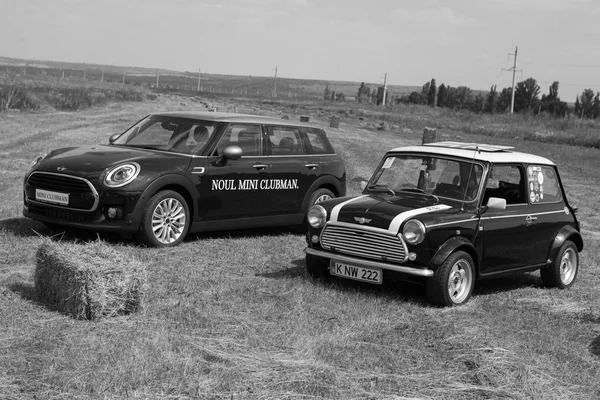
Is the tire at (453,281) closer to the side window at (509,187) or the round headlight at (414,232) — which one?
the round headlight at (414,232)

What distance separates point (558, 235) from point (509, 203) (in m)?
0.85

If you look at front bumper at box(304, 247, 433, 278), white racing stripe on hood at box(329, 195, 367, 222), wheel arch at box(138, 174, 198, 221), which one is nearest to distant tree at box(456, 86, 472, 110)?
wheel arch at box(138, 174, 198, 221)

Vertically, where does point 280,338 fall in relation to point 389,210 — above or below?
below

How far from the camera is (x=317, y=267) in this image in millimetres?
9492

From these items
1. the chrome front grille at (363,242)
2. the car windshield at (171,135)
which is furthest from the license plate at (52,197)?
→ the chrome front grille at (363,242)

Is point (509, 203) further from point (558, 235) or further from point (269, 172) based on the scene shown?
point (269, 172)

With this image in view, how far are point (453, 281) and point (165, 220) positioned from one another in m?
3.81

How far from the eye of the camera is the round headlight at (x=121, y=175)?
1051 cm

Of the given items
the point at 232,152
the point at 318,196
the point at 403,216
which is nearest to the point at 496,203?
the point at 403,216

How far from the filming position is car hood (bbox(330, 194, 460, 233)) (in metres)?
8.82

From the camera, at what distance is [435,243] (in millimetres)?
8719

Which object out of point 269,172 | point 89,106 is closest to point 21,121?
point 89,106

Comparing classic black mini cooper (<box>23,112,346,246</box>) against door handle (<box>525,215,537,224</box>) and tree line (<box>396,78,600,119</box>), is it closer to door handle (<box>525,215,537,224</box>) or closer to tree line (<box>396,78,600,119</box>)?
door handle (<box>525,215,537,224</box>)

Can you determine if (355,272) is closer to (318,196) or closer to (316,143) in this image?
(318,196)
